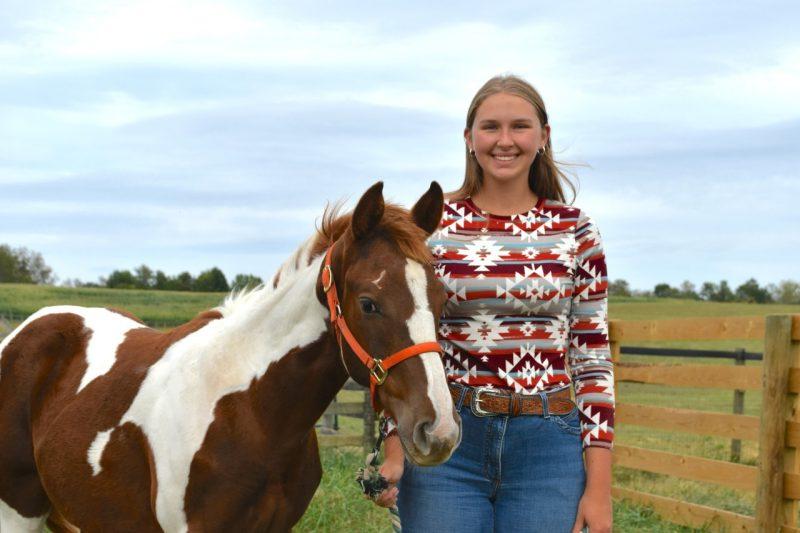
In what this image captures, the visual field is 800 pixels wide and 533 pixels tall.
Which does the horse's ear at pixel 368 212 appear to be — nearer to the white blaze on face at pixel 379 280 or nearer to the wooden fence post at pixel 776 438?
the white blaze on face at pixel 379 280

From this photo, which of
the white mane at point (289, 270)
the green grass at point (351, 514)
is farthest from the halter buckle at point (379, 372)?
the green grass at point (351, 514)

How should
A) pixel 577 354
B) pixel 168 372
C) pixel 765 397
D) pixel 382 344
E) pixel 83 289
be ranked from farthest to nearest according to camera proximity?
1. pixel 83 289
2. pixel 765 397
3. pixel 168 372
4. pixel 577 354
5. pixel 382 344

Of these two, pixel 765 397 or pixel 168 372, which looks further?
pixel 765 397

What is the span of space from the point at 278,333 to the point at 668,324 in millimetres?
5103

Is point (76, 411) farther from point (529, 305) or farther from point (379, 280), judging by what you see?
point (529, 305)

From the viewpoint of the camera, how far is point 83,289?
81.3 ft

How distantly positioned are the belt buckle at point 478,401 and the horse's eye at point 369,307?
41cm

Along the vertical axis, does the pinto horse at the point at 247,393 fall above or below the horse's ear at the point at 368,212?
below

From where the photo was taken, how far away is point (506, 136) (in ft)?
9.07

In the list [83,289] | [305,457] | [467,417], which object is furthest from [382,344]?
[83,289]

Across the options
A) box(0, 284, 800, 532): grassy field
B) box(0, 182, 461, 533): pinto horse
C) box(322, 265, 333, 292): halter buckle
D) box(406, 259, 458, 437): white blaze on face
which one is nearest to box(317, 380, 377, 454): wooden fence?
box(0, 284, 800, 532): grassy field

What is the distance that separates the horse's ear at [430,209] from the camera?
2781 millimetres

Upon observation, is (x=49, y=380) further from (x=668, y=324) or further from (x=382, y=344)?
(x=668, y=324)

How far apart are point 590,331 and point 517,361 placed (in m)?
0.30
